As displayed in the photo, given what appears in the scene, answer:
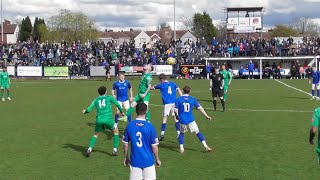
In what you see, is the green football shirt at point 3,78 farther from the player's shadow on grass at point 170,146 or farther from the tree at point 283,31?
the tree at point 283,31

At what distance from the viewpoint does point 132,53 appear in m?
54.7

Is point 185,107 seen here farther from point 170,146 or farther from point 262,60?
point 262,60

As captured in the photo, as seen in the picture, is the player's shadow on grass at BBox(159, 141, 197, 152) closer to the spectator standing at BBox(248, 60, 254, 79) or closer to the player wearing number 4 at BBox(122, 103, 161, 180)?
the player wearing number 4 at BBox(122, 103, 161, 180)

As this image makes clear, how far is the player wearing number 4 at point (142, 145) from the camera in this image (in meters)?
7.36

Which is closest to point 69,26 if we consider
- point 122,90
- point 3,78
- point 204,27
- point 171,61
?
point 204,27

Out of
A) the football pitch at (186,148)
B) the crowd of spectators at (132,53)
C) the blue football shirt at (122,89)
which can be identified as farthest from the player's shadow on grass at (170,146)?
the crowd of spectators at (132,53)

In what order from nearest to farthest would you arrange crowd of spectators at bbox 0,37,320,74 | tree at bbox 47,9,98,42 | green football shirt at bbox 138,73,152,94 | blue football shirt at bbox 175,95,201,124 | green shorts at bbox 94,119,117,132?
green shorts at bbox 94,119,117,132, blue football shirt at bbox 175,95,201,124, green football shirt at bbox 138,73,152,94, crowd of spectators at bbox 0,37,320,74, tree at bbox 47,9,98,42

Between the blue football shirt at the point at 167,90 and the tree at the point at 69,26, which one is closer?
the blue football shirt at the point at 167,90

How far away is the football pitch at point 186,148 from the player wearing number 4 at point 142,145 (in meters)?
2.43

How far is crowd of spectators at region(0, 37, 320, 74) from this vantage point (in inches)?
2073

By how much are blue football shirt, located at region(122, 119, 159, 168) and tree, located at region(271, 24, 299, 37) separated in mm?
129803

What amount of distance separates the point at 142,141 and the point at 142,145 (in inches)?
2.6

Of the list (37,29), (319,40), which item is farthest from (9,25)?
(319,40)

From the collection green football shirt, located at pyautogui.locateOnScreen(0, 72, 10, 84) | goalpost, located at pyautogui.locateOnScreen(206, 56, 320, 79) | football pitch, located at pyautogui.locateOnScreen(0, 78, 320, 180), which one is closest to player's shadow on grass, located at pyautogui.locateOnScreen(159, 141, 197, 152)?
football pitch, located at pyautogui.locateOnScreen(0, 78, 320, 180)
